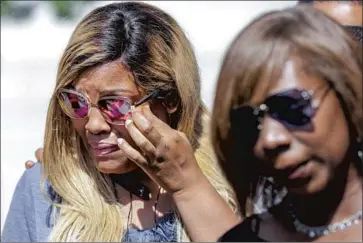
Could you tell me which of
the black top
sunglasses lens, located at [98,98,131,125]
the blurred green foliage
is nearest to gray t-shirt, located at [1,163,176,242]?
sunglasses lens, located at [98,98,131,125]

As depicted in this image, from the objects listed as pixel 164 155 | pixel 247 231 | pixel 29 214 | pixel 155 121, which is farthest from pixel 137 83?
pixel 247 231

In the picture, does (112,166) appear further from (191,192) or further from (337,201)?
(337,201)

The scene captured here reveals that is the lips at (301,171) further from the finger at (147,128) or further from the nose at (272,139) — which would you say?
the finger at (147,128)

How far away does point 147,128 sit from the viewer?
7.30ft

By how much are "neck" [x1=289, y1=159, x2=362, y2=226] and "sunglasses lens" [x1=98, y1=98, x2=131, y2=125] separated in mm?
869

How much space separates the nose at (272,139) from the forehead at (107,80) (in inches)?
37.0

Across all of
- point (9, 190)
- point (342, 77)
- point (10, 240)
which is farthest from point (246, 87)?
point (9, 190)

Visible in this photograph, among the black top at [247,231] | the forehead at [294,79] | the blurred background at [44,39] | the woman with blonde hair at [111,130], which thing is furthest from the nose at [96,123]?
the blurred background at [44,39]

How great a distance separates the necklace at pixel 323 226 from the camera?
65.0 inches

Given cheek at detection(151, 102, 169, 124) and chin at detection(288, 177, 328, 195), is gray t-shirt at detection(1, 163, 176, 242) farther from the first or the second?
chin at detection(288, 177, 328, 195)

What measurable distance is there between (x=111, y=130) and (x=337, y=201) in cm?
96

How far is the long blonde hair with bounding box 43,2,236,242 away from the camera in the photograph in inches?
100

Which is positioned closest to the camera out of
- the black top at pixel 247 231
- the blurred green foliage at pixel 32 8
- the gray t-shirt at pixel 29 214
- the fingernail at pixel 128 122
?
the black top at pixel 247 231

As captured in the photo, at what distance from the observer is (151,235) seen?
99.0 inches
